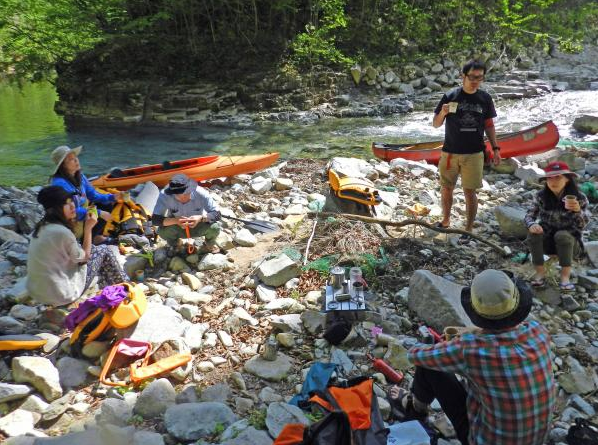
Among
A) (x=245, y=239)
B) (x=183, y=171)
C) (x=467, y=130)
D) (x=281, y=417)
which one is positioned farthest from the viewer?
(x=183, y=171)

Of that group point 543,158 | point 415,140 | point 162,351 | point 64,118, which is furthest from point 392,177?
point 64,118

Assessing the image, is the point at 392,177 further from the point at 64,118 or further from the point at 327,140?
the point at 64,118

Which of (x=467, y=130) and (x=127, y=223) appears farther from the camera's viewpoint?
(x=127, y=223)

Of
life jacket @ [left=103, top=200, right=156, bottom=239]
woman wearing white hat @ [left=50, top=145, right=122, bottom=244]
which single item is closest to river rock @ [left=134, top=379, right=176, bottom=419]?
woman wearing white hat @ [left=50, top=145, right=122, bottom=244]

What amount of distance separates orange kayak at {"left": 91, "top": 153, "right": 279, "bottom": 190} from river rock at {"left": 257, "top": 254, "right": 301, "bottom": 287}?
3652 millimetres

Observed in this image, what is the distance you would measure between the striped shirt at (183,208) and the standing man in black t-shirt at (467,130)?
239cm

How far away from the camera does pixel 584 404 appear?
117 inches

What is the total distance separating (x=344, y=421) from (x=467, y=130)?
3.33 meters

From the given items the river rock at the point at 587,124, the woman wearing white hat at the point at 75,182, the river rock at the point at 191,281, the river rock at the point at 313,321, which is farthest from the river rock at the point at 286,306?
the river rock at the point at 587,124

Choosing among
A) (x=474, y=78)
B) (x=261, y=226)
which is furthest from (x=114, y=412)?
(x=474, y=78)

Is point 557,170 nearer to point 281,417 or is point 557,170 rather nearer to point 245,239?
point 281,417

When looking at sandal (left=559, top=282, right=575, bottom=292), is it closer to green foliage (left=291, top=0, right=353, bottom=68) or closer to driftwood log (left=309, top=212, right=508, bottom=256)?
driftwood log (left=309, top=212, right=508, bottom=256)

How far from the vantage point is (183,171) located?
7758 mm

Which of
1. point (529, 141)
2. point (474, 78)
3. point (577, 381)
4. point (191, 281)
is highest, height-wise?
point (474, 78)
